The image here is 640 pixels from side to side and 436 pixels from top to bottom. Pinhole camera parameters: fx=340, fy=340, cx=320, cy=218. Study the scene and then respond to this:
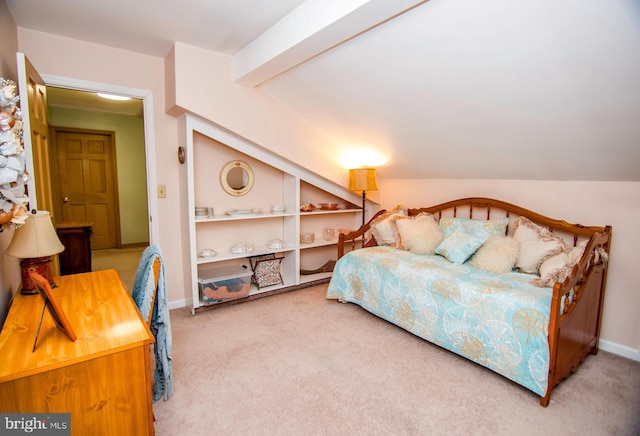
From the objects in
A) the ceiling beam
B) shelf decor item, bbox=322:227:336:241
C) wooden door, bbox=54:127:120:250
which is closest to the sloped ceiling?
the ceiling beam

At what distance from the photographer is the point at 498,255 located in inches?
104

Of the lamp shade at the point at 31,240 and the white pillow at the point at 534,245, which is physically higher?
the lamp shade at the point at 31,240

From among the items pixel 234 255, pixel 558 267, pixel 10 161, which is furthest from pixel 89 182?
pixel 558 267

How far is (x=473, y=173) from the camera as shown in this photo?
125 inches

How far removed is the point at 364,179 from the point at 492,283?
1.73 m

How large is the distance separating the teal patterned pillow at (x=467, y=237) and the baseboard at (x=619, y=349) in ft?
3.45

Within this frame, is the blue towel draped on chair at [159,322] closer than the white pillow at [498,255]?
Yes

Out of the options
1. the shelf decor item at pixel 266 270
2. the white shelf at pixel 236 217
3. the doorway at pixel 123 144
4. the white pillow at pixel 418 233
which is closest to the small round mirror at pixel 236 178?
the white shelf at pixel 236 217

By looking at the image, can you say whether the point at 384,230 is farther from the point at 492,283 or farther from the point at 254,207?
the point at 254,207

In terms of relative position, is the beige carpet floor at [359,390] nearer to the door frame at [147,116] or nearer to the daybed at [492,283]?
the daybed at [492,283]

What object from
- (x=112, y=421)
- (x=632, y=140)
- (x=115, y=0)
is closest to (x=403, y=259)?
(x=632, y=140)

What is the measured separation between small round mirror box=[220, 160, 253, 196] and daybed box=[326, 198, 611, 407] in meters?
1.18

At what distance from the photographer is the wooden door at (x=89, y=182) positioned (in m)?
5.36

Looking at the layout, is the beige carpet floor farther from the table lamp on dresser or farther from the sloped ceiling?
the sloped ceiling
